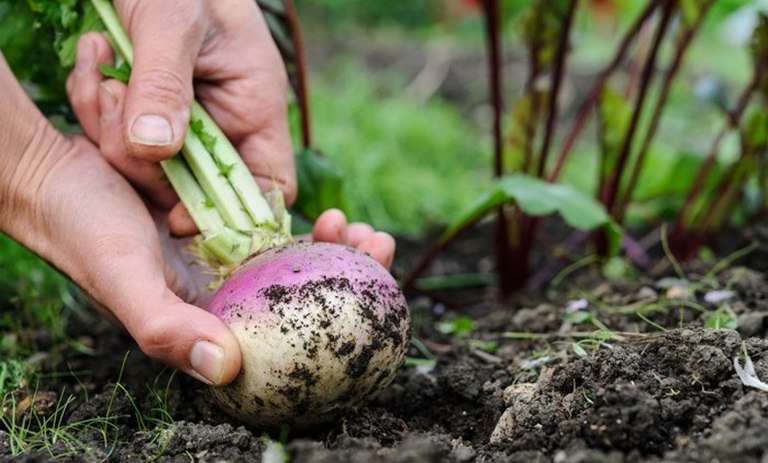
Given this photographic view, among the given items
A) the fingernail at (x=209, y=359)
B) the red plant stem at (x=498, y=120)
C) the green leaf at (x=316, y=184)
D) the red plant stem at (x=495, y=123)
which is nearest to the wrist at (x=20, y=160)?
the fingernail at (x=209, y=359)

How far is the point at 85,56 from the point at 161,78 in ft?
1.12

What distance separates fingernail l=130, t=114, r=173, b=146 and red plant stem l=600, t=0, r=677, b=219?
1.26m

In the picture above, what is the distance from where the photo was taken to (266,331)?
139 centimetres

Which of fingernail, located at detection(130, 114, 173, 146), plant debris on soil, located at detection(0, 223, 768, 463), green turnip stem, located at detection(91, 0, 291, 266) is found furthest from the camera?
green turnip stem, located at detection(91, 0, 291, 266)

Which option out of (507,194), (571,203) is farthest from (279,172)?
(571,203)

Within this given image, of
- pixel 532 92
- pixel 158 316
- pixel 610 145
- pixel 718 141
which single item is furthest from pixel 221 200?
pixel 718 141

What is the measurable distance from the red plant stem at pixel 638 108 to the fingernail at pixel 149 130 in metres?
1.26

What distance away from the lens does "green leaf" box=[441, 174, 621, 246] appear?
1965mm

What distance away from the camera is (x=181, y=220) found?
175 cm

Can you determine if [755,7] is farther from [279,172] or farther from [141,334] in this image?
[141,334]

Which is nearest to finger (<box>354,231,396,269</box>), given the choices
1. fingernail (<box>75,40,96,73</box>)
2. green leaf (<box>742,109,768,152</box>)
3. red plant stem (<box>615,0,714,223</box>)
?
fingernail (<box>75,40,96,73</box>)

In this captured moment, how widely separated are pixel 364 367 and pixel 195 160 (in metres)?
0.55

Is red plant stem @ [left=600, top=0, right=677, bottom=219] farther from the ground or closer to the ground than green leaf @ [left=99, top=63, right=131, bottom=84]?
closer to the ground

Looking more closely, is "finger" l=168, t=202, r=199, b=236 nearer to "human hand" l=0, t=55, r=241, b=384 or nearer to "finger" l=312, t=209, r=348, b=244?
"human hand" l=0, t=55, r=241, b=384
